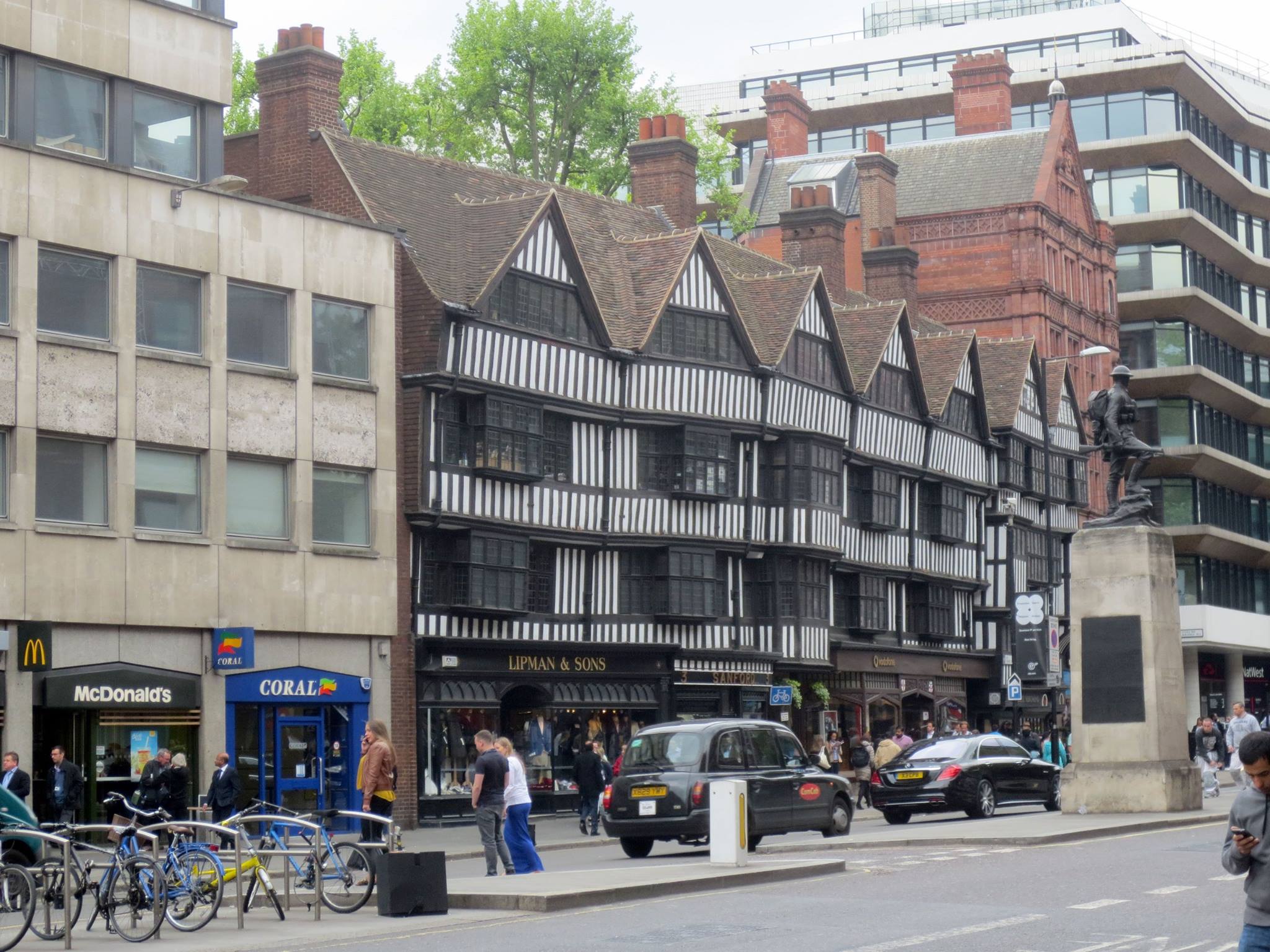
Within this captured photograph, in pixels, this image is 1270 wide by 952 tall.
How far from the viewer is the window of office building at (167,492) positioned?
31.1 metres

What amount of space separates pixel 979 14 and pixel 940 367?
48550 mm

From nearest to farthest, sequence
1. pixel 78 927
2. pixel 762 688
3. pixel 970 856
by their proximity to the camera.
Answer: pixel 78 927
pixel 970 856
pixel 762 688

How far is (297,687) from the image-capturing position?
33.2 meters

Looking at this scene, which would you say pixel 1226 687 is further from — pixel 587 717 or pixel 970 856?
pixel 970 856

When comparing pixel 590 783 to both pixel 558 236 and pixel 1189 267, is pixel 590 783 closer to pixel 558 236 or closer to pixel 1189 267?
pixel 558 236

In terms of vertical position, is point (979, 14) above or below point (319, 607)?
above

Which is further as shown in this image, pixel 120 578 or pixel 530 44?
pixel 530 44

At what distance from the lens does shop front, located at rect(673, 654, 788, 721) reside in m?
41.7

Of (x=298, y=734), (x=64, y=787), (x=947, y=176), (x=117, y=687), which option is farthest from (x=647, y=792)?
(x=947, y=176)

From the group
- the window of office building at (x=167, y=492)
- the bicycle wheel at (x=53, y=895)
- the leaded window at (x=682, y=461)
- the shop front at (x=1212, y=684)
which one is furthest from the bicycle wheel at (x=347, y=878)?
the shop front at (x=1212, y=684)

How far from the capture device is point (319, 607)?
3369 centimetres

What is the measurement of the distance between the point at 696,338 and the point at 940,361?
14.5 m

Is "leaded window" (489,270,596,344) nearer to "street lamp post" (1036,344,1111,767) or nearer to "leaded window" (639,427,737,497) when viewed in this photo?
"leaded window" (639,427,737,497)

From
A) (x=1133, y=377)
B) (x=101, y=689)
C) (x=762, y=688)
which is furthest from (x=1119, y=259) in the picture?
(x=101, y=689)
